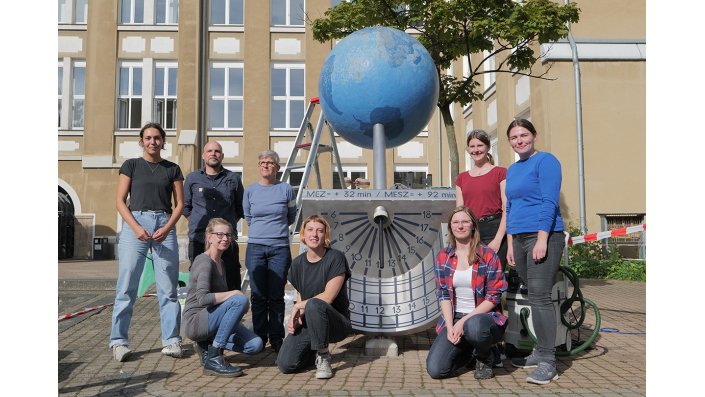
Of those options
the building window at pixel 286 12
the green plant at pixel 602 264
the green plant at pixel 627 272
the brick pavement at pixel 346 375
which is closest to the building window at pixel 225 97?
the building window at pixel 286 12

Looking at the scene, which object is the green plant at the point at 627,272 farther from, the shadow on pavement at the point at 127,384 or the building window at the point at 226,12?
the building window at the point at 226,12

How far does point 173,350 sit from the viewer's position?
545 cm

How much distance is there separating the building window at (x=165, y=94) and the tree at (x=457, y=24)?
11.3 m

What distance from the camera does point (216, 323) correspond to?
4.88m

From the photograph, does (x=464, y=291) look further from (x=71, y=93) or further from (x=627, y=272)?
(x=71, y=93)

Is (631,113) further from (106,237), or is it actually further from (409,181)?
(106,237)

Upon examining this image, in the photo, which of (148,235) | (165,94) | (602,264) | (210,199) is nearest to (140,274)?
(148,235)

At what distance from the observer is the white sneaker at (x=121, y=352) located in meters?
5.27

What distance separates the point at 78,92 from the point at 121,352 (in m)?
19.0

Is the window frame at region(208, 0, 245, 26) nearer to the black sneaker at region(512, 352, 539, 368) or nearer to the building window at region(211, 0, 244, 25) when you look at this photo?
the building window at region(211, 0, 244, 25)

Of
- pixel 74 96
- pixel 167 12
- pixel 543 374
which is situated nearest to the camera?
pixel 543 374

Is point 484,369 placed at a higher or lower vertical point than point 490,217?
lower

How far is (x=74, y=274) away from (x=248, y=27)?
1077 cm

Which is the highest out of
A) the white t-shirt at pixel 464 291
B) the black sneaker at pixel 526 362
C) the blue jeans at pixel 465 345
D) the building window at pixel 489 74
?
the building window at pixel 489 74
